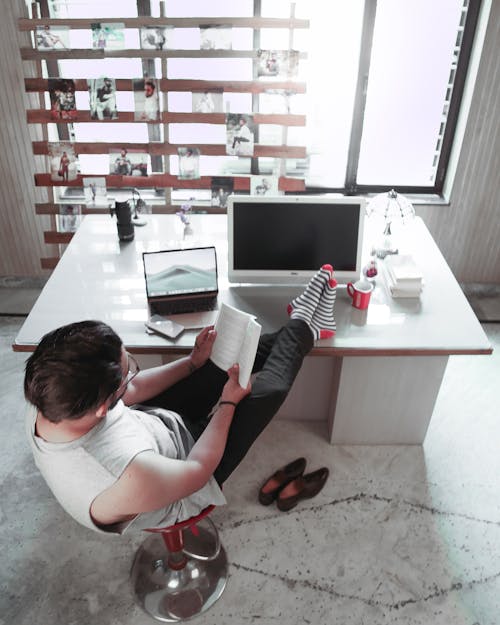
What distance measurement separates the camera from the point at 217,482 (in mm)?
1606

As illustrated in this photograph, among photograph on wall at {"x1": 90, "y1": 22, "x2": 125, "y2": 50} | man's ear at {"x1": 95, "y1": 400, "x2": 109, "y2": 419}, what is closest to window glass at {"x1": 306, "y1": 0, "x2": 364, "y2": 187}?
photograph on wall at {"x1": 90, "y1": 22, "x2": 125, "y2": 50}

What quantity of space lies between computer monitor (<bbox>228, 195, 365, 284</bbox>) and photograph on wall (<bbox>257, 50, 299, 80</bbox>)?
3.45 feet

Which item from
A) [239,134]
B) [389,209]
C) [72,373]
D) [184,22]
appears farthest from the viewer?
[239,134]

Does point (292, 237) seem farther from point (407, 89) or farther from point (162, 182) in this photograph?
point (407, 89)

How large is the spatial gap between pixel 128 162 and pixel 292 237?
1.31m

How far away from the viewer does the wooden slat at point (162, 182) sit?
3.10 metres

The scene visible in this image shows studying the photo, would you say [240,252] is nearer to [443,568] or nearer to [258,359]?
[258,359]

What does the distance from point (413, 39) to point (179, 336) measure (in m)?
2.18

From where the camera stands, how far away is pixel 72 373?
1186mm

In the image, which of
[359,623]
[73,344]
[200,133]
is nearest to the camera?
[73,344]

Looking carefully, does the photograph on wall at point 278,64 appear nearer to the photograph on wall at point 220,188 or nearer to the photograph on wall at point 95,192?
the photograph on wall at point 220,188

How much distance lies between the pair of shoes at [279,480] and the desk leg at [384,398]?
233 mm

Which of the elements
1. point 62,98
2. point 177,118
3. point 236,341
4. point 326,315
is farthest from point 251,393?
point 62,98

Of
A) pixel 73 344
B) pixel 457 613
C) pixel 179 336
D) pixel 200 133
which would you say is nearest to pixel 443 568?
pixel 457 613
